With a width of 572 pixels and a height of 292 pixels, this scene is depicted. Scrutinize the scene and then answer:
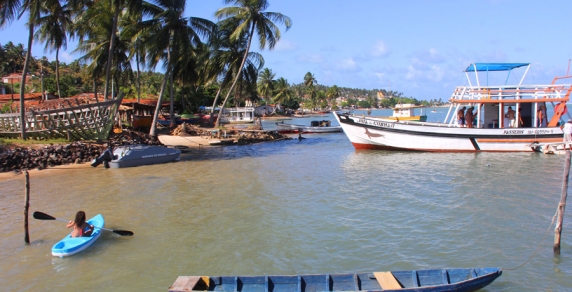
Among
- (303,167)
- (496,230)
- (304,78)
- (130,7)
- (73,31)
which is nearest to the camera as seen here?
(496,230)

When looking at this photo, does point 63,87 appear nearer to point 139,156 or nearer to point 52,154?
point 52,154

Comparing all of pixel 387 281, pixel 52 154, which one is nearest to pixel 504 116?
pixel 387 281

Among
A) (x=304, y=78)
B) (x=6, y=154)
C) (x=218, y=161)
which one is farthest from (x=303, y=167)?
(x=304, y=78)

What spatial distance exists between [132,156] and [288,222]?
1171cm

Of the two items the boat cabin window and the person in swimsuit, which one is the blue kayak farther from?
the boat cabin window

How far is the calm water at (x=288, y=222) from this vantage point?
850 cm

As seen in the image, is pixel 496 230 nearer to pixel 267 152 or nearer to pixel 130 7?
pixel 267 152

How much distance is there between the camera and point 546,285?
763cm

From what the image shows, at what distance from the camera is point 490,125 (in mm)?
24016

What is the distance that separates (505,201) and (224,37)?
2914cm

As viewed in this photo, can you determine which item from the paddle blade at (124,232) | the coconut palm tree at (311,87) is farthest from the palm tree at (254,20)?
the coconut palm tree at (311,87)

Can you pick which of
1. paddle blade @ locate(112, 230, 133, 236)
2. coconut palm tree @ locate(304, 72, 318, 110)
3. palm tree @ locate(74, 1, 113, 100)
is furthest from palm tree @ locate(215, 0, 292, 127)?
coconut palm tree @ locate(304, 72, 318, 110)

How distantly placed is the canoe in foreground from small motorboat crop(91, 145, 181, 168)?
14.7 metres

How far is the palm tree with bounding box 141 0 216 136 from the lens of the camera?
26.8 m
